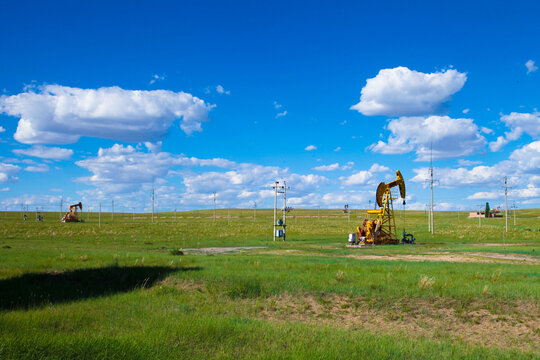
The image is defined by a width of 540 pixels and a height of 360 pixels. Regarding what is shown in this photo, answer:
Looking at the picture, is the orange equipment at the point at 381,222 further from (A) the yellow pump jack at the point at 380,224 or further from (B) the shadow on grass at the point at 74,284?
(B) the shadow on grass at the point at 74,284

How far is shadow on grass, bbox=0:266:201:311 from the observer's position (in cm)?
1313

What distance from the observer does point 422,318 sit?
11.9 m

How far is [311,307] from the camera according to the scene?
1309 centimetres

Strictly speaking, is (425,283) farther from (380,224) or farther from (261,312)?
(380,224)

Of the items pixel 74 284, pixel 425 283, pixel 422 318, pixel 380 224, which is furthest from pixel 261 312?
pixel 380 224

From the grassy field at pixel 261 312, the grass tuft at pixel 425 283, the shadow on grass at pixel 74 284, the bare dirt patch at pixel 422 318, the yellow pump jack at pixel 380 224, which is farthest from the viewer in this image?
the yellow pump jack at pixel 380 224

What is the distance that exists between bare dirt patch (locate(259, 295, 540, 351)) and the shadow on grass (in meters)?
5.99

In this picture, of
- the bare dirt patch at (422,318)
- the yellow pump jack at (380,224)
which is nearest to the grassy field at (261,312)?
the bare dirt patch at (422,318)

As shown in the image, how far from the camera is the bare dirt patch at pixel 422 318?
10.6 meters

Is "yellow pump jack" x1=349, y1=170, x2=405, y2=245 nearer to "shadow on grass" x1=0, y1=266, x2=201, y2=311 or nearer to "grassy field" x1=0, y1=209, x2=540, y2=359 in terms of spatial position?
"grassy field" x1=0, y1=209, x2=540, y2=359

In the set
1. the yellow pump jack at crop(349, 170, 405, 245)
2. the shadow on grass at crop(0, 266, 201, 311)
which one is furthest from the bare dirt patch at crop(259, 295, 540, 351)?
the yellow pump jack at crop(349, 170, 405, 245)

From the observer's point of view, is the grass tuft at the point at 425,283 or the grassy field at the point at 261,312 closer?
the grassy field at the point at 261,312

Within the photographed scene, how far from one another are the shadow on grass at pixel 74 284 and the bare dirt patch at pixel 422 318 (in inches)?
236

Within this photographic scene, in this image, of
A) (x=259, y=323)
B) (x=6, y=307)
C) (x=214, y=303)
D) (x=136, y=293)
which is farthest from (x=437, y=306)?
(x=6, y=307)
